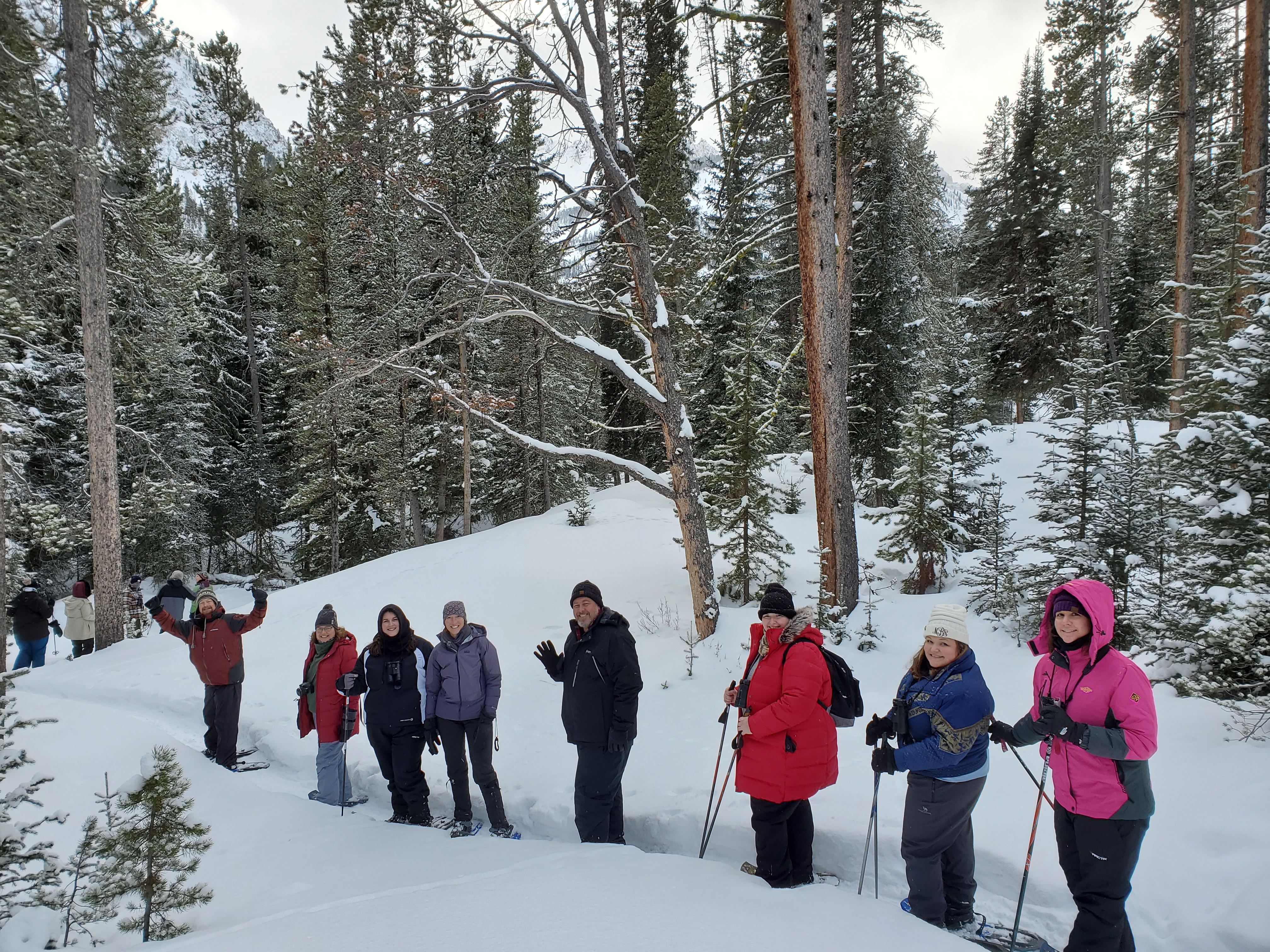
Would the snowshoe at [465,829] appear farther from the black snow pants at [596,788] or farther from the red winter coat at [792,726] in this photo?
the red winter coat at [792,726]

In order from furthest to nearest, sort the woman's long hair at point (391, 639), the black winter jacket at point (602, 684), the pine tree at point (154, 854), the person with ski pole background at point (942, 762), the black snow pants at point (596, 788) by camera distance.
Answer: the woman's long hair at point (391, 639)
the black snow pants at point (596, 788)
the black winter jacket at point (602, 684)
the person with ski pole background at point (942, 762)
the pine tree at point (154, 854)

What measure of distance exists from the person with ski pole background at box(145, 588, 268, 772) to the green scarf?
1.24m

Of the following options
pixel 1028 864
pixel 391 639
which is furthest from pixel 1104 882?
pixel 391 639

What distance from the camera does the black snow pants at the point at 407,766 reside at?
19.0 ft

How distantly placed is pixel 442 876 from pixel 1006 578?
7168mm

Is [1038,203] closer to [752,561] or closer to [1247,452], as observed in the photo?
[752,561]

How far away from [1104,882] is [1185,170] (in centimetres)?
1417

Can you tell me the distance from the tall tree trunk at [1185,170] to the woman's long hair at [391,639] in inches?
513

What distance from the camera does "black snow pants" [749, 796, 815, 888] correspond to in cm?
416

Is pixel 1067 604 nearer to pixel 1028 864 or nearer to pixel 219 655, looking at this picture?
pixel 1028 864

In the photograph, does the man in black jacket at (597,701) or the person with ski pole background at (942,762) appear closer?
the person with ski pole background at (942,762)

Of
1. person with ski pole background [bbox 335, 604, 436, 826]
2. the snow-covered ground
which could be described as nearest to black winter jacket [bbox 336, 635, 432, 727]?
person with ski pole background [bbox 335, 604, 436, 826]

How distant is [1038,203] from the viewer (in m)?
21.5

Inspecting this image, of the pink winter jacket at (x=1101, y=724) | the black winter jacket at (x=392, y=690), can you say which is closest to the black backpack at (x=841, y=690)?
the pink winter jacket at (x=1101, y=724)
